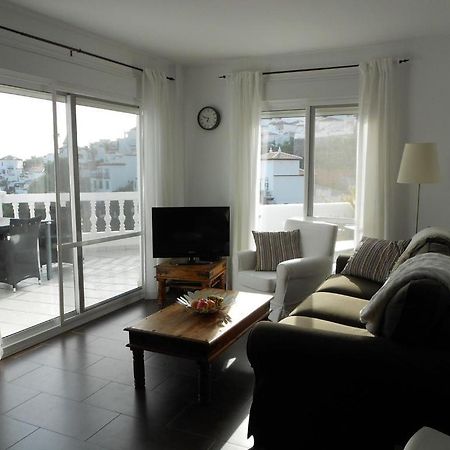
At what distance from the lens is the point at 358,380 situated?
202cm

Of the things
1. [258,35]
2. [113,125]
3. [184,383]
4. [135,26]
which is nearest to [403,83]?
[258,35]

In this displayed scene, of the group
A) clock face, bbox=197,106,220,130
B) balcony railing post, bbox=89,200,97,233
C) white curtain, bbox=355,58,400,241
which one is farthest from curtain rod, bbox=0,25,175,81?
white curtain, bbox=355,58,400,241

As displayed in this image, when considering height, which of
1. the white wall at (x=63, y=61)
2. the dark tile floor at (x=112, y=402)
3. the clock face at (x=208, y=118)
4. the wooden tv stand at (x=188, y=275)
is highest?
the white wall at (x=63, y=61)

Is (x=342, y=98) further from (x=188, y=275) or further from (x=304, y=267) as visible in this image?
(x=188, y=275)

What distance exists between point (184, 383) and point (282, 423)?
38.4 inches

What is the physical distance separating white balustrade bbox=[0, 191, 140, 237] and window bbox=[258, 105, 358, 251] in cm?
142

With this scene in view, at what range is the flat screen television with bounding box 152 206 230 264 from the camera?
4.77m

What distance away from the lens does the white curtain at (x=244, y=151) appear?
193 inches

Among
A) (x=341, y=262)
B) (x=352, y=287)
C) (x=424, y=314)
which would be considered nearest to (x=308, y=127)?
(x=341, y=262)

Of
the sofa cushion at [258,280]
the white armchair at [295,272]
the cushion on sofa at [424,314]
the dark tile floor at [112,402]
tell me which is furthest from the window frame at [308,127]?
the cushion on sofa at [424,314]

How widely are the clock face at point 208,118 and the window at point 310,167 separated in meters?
0.54

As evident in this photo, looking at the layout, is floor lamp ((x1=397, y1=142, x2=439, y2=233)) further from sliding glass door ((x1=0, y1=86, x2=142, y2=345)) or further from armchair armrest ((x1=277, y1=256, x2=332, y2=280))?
sliding glass door ((x1=0, y1=86, x2=142, y2=345))

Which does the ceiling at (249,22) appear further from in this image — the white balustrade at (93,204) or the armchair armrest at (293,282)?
the armchair armrest at (293,282)

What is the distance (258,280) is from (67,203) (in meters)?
1.87
